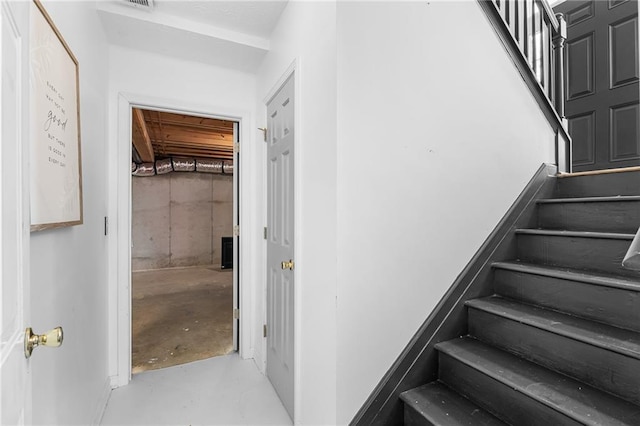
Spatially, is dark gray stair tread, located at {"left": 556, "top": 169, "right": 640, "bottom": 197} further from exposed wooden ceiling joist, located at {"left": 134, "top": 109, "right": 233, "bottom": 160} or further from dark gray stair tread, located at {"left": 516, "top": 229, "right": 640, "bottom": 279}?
exposed wooden ceiling joist, located at {"left": 134, "top": 109, "right": 233, "bottom": 160}

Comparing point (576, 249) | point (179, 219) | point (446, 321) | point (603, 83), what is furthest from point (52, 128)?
point (179, 219)

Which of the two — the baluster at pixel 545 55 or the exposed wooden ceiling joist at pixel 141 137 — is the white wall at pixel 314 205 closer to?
the baluster at pixel 545 55

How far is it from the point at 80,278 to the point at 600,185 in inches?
115

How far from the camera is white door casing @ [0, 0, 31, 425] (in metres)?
0.57

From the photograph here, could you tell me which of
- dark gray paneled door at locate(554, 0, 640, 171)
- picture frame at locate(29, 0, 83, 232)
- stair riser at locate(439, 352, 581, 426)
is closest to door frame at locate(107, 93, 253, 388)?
picture frame at locate(29, 0, 83, 232)

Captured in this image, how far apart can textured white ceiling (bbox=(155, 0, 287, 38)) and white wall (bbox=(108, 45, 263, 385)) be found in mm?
492

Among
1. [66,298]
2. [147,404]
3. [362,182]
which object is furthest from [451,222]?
[147,404]

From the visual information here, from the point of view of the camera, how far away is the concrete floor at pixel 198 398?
6.40ft

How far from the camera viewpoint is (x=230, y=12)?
2.11 m

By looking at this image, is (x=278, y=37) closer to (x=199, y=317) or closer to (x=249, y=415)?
(x=249, y=415)

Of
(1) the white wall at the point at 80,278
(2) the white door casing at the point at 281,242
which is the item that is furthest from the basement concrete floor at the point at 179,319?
(2) the white door casing at the point at 281,242

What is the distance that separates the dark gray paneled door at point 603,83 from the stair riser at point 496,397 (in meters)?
2.55

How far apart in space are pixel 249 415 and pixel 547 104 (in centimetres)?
283

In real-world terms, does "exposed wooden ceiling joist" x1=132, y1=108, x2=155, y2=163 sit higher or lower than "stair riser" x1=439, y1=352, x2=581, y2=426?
higher
